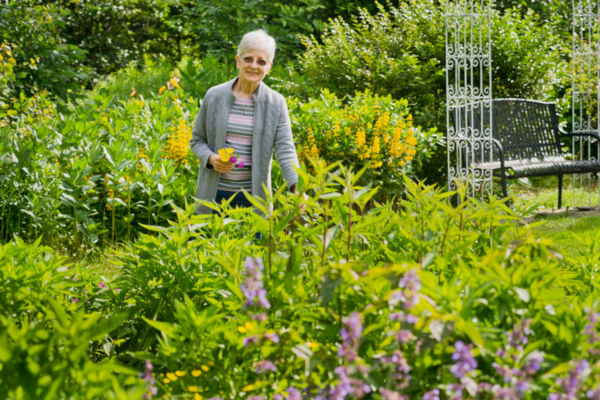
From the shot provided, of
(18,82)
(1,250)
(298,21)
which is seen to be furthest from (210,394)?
(298,21)

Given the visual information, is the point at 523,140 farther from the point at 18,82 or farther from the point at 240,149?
→ the point at 18,82

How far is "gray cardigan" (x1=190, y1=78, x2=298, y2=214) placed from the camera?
142 inches

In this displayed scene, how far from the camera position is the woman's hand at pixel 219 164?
3.42 metres

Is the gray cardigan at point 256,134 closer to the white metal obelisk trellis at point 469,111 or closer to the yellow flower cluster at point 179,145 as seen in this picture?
the yellow flower cluster at point 179,145

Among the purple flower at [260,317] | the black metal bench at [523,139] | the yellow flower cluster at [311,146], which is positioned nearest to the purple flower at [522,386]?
the purple flower at [260,317]

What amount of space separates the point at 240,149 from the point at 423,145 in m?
3.30

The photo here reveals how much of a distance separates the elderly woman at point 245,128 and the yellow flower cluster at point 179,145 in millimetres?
1563

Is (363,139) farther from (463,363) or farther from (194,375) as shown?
(463,363)

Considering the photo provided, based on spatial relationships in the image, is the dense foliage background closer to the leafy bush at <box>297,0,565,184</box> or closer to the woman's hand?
the woman's hand

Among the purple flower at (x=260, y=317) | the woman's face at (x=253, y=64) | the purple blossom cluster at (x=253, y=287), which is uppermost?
the woman's face at (x=253, y=64)

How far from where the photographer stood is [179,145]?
17.2 ft

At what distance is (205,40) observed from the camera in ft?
36.1

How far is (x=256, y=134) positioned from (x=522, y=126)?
4.94m

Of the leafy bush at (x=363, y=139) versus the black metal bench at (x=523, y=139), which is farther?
the black metal bench at (x=523, y=139)
